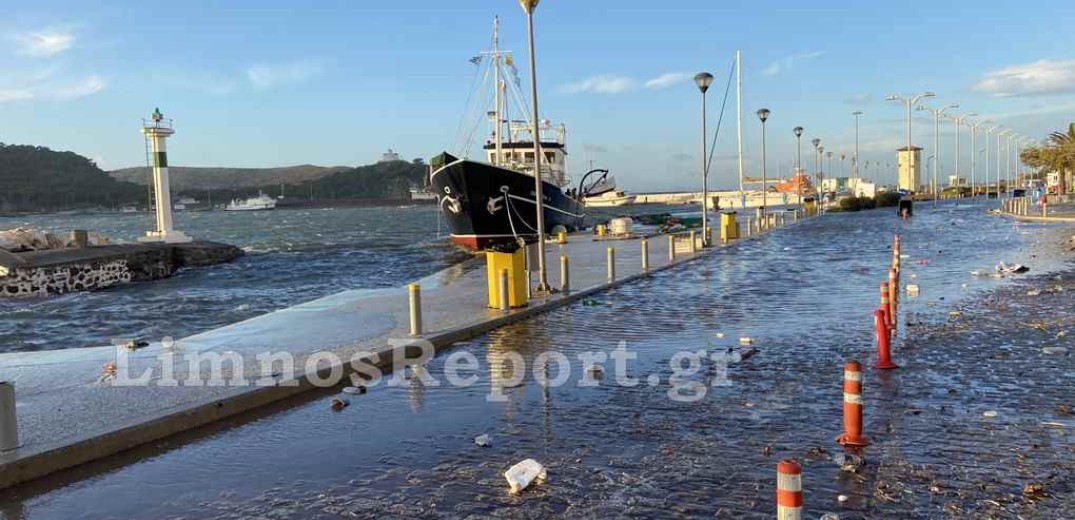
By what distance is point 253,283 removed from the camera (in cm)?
2755

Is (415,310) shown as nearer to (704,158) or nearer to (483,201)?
(704,158)

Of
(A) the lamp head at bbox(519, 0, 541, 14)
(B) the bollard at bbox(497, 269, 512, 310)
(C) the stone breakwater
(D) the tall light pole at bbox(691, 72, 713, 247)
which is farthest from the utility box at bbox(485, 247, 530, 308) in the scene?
(C) the stone breakwater

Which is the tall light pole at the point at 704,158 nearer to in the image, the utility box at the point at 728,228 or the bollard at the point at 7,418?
the utility box at the point at 728,228

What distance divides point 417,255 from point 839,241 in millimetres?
20099

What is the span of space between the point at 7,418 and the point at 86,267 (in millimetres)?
25245

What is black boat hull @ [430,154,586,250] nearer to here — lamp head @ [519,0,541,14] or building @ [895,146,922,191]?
lamp head @ [519,0,541,14]

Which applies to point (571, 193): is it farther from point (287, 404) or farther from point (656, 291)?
point (287, 404)

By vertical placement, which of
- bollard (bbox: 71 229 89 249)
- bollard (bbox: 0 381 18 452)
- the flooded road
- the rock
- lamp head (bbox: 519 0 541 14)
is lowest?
the flooded road

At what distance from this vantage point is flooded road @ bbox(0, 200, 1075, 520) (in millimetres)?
4988

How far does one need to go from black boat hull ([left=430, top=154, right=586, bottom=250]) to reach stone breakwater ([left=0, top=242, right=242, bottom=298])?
12.2 metres

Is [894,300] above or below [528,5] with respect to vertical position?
below

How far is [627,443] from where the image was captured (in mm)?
6117

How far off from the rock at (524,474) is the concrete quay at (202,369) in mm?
3318

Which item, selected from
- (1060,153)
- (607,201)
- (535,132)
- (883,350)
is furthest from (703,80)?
(607,201)
